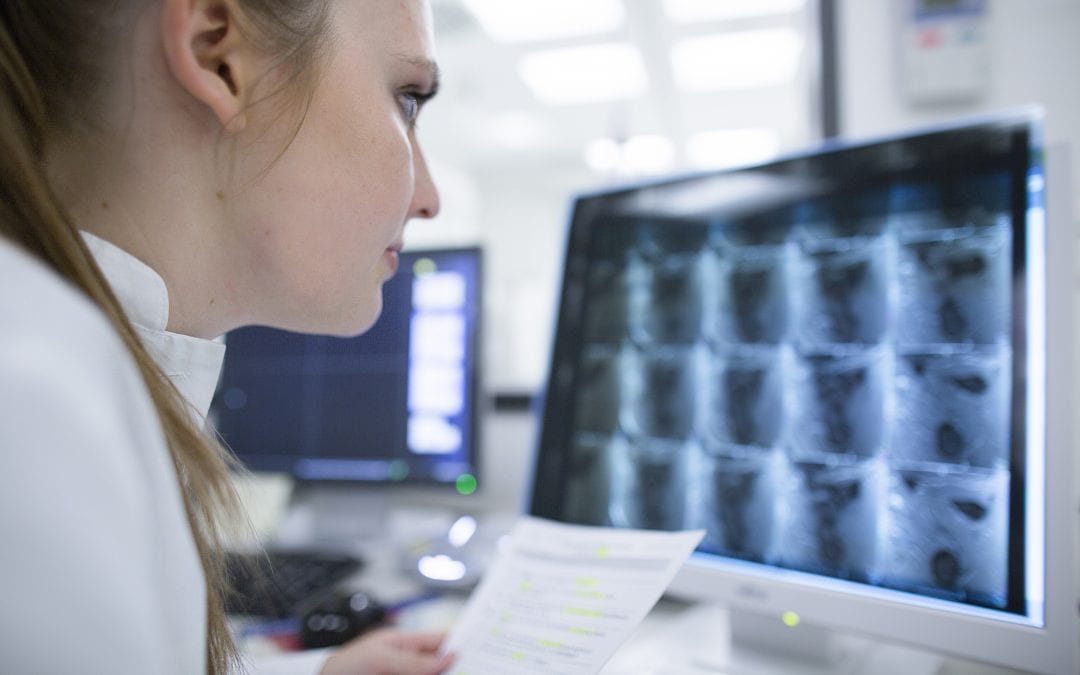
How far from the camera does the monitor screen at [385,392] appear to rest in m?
1.15

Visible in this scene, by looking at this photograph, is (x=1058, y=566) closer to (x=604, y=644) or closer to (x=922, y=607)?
(x=922, y=607)

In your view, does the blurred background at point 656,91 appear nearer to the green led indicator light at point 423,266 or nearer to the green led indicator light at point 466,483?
the green led indicator light at point 423,266

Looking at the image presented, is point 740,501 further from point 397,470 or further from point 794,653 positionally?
point 397,470

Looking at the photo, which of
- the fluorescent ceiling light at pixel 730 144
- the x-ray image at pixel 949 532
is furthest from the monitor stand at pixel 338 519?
the fluorescent ceiling light at pixel 730 144

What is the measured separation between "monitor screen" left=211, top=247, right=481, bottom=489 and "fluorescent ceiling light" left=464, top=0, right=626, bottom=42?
2.57m

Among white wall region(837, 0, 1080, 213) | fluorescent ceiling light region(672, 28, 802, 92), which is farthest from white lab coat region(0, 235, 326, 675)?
fluorescent ceiling light region(672, 28, 802, 92)

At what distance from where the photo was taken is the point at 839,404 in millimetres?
625

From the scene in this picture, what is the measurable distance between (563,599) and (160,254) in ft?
1.32

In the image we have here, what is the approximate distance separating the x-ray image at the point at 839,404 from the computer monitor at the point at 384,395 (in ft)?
2.02

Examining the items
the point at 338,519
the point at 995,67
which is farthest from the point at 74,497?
the point at 995,67

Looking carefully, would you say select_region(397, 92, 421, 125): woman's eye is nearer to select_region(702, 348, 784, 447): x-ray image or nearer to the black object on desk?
select_region(702, 348, 784, 447): x-ray image

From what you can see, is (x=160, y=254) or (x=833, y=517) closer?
(x=160, y=254)

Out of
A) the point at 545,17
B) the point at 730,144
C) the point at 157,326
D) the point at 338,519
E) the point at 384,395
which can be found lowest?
the point at 338,519

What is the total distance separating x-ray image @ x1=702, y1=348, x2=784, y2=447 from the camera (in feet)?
2.19
